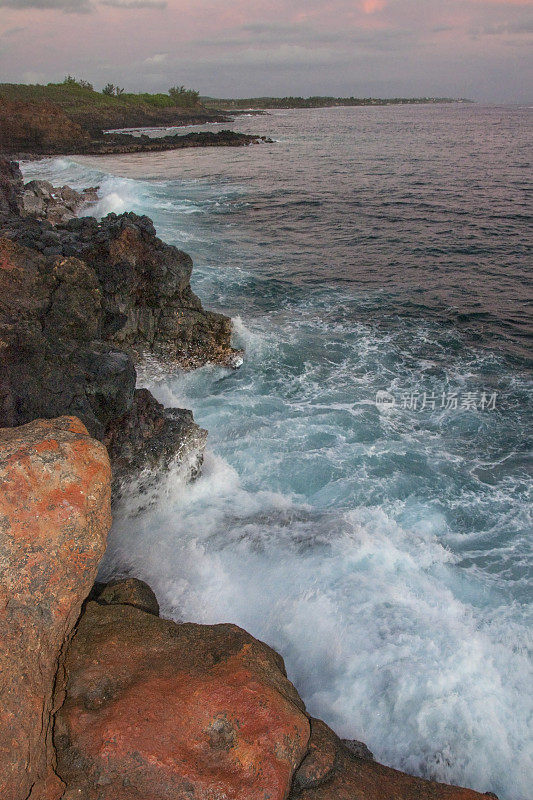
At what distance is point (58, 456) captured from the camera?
3971 millimetres

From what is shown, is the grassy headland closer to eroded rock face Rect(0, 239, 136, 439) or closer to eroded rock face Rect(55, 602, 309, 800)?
eroded rock face Rect(0, 239, 136, 439)

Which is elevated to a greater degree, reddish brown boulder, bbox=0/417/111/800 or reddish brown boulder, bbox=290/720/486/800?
reddish brown boulder, bbox=0/417/111/800

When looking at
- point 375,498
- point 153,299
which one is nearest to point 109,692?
point 375,498

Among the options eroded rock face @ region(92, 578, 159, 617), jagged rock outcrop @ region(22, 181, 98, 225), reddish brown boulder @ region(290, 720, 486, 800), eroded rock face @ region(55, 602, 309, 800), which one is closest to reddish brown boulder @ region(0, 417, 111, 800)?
eroded rock face @ region(55, 602, 309, 800)

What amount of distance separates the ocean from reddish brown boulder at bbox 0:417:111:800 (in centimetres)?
212

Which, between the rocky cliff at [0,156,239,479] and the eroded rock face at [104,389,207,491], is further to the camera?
the eroded rock face at [104,389,207,491]

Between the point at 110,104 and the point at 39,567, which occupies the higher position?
the point at 110,104

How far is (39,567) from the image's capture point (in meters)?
→ 3.63

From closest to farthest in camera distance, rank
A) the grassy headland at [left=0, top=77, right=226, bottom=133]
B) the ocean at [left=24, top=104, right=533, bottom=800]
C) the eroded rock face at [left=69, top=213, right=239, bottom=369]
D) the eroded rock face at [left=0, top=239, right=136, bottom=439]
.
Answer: the ocean at [left=24, top=104, right=533, bottom=800]
the eroded rock face at [left=0, top=239, right=136, bottom=439]
the eroded rock face at [left=69, top=213, right=239, bottom=369]
the grassy headland at [left=0, top=77, right=226, bottom=133]

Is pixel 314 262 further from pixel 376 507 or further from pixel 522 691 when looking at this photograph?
pixel 522 691

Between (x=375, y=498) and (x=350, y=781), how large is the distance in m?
4.50

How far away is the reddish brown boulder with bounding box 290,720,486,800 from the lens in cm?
332

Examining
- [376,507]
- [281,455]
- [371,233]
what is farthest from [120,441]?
[371,233]

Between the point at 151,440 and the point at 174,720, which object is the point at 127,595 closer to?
the point at 174,720
